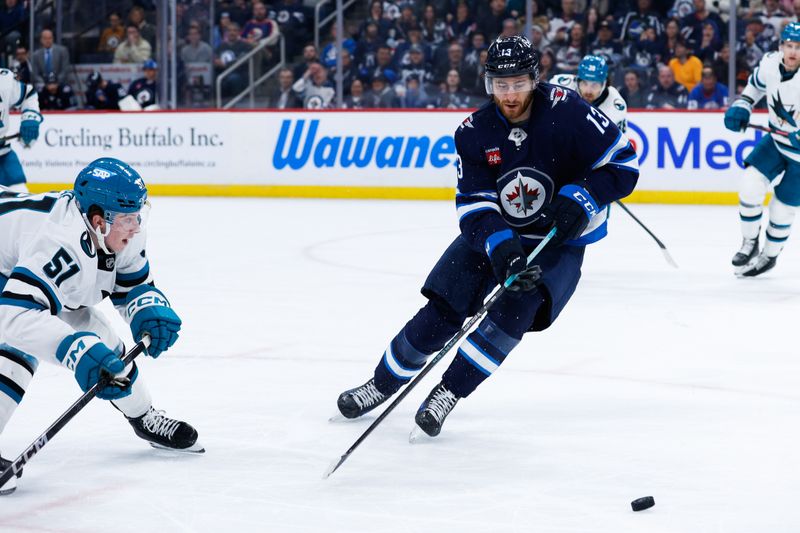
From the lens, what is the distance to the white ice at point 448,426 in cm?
260

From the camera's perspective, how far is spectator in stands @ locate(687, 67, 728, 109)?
31.6 feet

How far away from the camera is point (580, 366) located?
416cm

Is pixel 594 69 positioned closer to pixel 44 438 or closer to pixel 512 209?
pixel 512 209

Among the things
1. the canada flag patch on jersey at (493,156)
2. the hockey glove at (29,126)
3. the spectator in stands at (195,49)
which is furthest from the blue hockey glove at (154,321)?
the spectator in stands at (195,49)

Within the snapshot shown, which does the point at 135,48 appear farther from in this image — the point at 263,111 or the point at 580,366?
the point at 580,366

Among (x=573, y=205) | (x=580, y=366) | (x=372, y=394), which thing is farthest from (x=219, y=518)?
(x=580, y=366)

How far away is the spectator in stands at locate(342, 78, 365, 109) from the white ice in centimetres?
443

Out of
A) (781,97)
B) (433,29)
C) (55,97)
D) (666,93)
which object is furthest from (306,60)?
(781,97)

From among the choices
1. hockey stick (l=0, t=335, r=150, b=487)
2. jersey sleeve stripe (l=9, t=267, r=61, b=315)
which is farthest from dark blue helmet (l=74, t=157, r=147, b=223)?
hockey stick (l=0, t=335, r=150, b=487)

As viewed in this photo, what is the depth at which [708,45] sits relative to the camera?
9766mm

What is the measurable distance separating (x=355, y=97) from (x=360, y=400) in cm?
738

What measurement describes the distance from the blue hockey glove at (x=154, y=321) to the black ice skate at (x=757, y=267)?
4119mm

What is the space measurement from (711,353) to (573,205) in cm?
142

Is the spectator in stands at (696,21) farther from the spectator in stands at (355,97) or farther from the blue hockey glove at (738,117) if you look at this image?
the blue hockey glove at (738,117)
